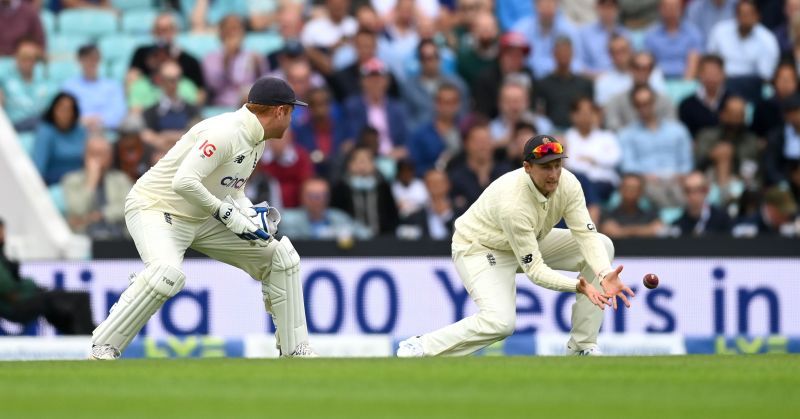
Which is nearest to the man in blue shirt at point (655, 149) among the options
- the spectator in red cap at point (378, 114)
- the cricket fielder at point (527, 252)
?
the spectator in red cap at point (378, 114)

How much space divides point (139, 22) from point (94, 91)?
1447 mm

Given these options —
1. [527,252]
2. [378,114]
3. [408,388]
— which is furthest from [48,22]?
[408,388]

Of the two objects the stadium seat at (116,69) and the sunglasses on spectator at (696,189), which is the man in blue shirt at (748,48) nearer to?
the sunglasses on spectator at (696,189)

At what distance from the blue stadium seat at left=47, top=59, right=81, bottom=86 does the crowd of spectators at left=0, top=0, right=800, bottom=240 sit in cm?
2

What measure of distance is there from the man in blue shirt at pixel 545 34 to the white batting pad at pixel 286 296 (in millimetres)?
7468

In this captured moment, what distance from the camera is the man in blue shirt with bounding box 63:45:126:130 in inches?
685

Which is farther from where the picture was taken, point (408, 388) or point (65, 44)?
point (65, 44)

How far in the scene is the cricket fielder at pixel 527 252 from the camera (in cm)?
→ 1061

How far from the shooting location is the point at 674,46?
1819 centimetres

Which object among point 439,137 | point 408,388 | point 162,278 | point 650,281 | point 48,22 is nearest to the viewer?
point 408,388

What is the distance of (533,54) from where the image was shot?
18141mm

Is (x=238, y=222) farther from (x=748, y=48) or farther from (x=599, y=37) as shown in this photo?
(x=748, y=48)

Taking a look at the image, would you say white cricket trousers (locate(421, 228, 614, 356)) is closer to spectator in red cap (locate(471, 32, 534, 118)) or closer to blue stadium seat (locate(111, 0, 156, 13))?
spectator in red cap (locate(471, 32, 534, 118))

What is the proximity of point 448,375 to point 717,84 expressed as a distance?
29.9ft
